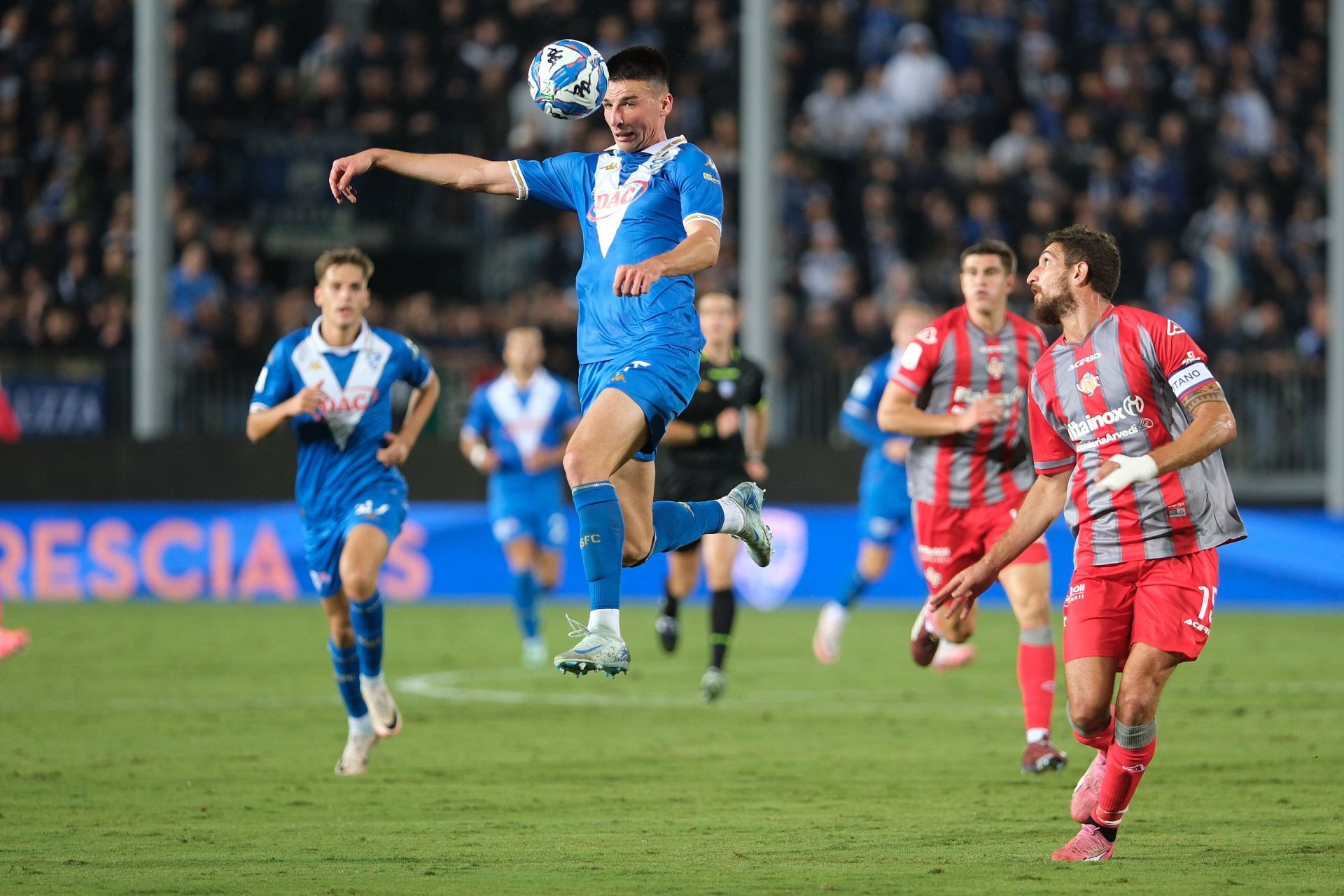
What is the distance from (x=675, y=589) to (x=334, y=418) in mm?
3835

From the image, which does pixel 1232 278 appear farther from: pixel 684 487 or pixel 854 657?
pixel 684 487

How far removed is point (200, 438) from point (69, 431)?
137 centimetres

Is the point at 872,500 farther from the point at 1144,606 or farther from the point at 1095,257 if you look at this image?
the point at 1144,606

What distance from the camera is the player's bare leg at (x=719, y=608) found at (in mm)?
11289

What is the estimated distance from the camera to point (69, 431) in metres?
19.2

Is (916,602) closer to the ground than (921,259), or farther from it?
closer to the ground

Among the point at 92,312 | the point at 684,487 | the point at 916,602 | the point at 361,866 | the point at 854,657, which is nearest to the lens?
the point at 361,866

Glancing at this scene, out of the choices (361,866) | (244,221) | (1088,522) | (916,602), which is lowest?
(916,602)

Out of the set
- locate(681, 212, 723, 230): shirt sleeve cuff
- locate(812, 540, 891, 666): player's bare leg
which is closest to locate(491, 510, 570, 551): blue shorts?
locate(812, 540, 891, 666): player's bare leg

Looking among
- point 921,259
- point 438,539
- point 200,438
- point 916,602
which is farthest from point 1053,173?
point 200,438

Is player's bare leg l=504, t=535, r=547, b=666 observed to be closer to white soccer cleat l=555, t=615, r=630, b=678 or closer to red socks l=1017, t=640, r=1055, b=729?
red socks l=1017, t=640, r=1055, b=729

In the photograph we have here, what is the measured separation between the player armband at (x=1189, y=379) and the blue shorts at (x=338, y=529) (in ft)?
13.8

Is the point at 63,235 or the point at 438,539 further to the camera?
the point at 63,235

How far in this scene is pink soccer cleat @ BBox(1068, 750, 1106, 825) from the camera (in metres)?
6.48
